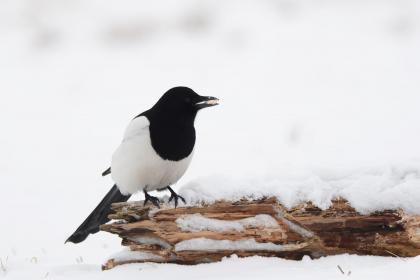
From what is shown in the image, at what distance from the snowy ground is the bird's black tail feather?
0.77 ft

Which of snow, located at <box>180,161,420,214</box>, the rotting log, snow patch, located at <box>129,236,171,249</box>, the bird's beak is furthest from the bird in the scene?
snow, located at <box>180,161,420,214</box>

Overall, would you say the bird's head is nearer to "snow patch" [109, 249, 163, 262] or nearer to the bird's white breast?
the bird's white breast

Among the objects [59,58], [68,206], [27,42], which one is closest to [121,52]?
[59,58]

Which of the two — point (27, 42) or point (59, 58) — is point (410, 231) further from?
point (27, 42)

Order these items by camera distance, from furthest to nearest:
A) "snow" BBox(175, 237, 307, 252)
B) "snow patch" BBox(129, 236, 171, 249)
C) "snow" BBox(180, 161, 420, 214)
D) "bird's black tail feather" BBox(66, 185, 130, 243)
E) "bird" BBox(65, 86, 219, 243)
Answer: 1. "bird's black tail feather" BBox(66, 185, 130, 243)
2. "bird" BBox(65, 86, 219, 243)
3. "snow patch" BBox(129, 236, 171, 249)
4. "snow" BBox(175, 237, 307, 252)
5. "snow" BBox(180, 161, 420, 214)

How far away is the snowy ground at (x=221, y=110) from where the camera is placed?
3.67 m

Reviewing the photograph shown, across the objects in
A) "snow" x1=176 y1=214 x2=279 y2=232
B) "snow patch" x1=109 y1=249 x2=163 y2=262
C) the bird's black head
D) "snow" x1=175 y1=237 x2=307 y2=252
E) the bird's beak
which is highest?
the bird's beak

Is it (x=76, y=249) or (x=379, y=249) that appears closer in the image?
(x=379, y=249)

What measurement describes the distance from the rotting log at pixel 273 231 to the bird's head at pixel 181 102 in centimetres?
88

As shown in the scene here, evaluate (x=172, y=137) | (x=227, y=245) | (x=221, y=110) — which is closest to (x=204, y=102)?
(x=172, y=137)

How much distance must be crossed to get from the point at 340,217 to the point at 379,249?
236 millimetres

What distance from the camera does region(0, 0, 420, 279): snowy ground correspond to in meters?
3.67

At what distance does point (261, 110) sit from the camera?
9.77 m

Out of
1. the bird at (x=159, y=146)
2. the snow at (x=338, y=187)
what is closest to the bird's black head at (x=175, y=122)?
the bird at (x=159, y=146)
